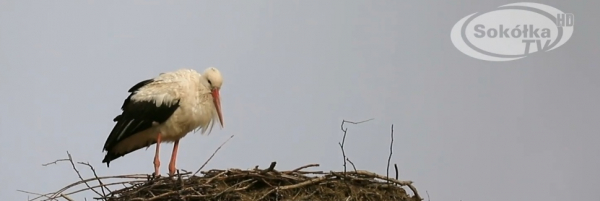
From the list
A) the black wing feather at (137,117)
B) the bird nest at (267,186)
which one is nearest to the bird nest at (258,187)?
the bird nest at (267,186)

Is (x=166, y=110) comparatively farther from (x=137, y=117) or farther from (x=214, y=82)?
(x=214, y=82)

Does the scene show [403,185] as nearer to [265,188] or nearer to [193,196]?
[265,188]

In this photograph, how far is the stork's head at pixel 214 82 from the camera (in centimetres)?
541

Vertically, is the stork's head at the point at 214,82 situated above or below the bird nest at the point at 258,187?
above

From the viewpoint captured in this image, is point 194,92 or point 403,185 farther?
point 194,92

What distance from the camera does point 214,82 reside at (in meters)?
5.40

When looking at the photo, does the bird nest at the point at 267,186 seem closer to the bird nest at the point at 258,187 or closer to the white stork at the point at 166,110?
the bird nest at the point at 258,187

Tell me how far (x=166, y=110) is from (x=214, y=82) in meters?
0.35

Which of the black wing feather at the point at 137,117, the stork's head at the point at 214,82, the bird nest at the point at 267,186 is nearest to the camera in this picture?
the bird nest at the point at 267,186

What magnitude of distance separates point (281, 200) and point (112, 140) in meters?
1.51

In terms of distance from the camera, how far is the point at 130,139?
5418mm

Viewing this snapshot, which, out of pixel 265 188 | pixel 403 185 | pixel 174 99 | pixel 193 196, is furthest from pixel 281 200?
pixel 174 99

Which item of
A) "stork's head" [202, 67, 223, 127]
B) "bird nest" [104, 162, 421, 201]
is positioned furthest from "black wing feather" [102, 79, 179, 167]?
"bird nest" [104, 162, 421, 201]

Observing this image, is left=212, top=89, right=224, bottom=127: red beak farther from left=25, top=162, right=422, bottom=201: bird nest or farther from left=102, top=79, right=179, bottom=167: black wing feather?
left=25, top=162, right=422, bottom=201: bird nest
